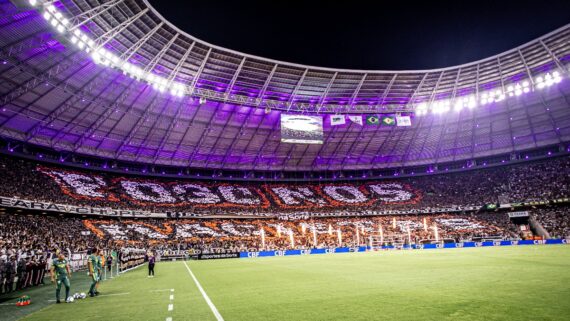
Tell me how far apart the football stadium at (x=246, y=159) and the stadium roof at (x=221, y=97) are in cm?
25

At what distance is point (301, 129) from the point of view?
49875 mm

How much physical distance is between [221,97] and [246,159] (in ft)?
70.6

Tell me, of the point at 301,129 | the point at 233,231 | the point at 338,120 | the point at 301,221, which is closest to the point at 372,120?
the point at 338,120

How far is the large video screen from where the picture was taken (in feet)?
160

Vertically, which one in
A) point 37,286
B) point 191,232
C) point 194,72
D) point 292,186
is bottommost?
point 37,286

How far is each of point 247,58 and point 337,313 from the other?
40714 mm

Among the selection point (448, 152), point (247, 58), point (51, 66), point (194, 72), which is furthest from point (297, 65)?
point (448, 152)

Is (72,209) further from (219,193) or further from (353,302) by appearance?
(353,302)

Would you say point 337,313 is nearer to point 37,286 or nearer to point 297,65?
point 37,286

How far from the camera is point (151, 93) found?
46.1 m

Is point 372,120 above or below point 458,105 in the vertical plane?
below

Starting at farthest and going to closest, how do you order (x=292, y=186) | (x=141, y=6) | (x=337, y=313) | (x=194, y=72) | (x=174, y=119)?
(x=292, y=186), (x=174, y=119), (x=194, y=72), (x=141, y=6), (x=337, y=313)

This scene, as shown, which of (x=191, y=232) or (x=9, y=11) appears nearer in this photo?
(x=9, y=11)

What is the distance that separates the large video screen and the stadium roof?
11.2 feet
